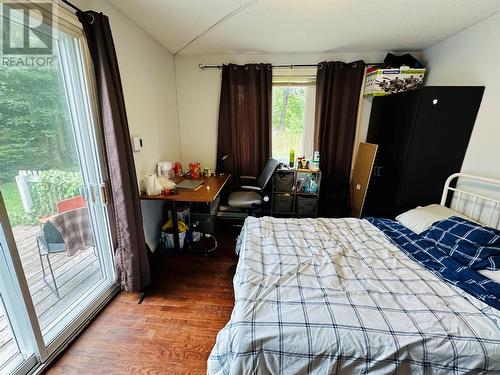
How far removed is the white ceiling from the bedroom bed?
1823mm

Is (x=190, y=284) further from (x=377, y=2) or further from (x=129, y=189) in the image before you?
(x=377, y=2)

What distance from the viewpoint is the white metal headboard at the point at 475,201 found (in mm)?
1769

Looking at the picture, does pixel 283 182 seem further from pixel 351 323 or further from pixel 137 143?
pixel 351 323

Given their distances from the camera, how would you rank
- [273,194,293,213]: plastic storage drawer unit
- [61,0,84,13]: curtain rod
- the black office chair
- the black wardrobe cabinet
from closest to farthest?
[61,0,84,13]: curtain rod, the black wardrobe cabinet, the black office chair, [273,194,293,213]: plastic storage drawer unit

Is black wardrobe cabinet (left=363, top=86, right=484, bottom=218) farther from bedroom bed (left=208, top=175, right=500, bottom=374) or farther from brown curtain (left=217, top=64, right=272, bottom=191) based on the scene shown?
brown curtain (left=217, top=64, right=272, bottom=191)

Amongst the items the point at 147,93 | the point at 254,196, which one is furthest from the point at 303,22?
the point at 254,196

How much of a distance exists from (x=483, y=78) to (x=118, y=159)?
3.15 meters

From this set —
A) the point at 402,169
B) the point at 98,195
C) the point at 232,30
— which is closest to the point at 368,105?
the point at 402,169

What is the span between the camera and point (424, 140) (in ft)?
7.00

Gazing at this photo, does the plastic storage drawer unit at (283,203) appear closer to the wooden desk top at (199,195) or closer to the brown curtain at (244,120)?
the brown curtain at (244,120)

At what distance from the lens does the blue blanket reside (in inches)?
47.1

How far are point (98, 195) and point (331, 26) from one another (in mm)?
2676

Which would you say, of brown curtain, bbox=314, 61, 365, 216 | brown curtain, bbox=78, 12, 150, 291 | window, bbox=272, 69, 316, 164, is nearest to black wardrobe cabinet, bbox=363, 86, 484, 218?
brown curtain, bbox=314, 61, 365, 216

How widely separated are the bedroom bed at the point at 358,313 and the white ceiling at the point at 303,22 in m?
1.82
